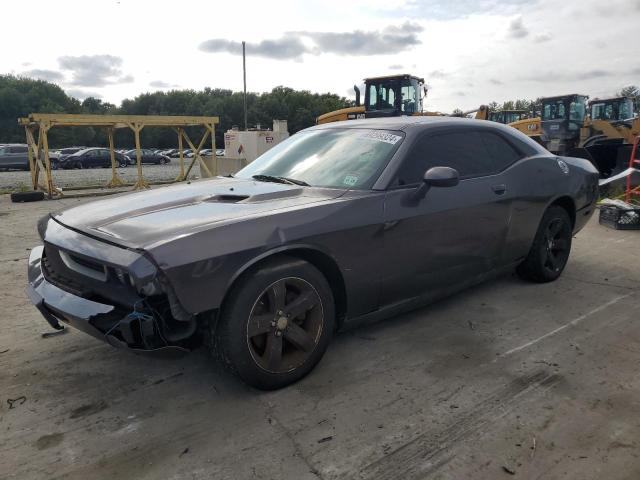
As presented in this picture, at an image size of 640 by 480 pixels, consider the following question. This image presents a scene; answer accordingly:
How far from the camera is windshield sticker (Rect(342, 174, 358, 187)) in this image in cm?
334

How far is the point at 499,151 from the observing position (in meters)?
4.27

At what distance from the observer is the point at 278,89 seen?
81688mm

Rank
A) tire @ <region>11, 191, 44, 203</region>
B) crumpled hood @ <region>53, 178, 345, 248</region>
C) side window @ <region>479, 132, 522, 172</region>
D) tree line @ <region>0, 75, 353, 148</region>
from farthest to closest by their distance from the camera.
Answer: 1. tree line @ <region>0, 75, 353, 148</region>
2. tire @ <region>11, 191, 44, 203</region>
3. side window @ <region>479, 132, 522, 172</region>
4. crumpled hood @ <region>53, 178, 345, 248</region>

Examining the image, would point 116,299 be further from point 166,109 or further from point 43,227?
point 166,109

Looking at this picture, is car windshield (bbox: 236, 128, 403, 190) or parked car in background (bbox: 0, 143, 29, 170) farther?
parked car in background (bbox: 0, 143, 29, 170)

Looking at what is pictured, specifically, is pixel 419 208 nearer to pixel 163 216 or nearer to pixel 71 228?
pixel 163 216

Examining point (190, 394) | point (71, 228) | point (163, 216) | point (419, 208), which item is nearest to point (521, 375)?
point (419, 208)

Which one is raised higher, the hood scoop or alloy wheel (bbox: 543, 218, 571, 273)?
the hood scoop

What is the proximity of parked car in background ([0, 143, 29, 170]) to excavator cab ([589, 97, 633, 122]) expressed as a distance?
28915 millimetres

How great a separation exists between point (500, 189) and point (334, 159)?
1.41 meters

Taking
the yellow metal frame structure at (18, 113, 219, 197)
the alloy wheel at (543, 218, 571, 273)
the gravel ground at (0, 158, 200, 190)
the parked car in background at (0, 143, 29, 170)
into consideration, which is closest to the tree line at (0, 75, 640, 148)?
the parked car in background at (0, 143, 29, 170)

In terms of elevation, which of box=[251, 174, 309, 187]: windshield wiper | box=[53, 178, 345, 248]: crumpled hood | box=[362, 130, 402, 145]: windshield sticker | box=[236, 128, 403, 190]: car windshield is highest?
box=[362, 130, 402, 145]: windshield sticker

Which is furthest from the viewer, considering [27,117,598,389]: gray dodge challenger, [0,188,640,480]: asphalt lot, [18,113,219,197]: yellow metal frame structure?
[18,113,219,197]: yellow metal frame structure

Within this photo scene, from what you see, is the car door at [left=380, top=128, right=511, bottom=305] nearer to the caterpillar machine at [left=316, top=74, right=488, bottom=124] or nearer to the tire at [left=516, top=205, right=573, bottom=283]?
the tire at [left=516, top=205, right=573, bottom=283]
